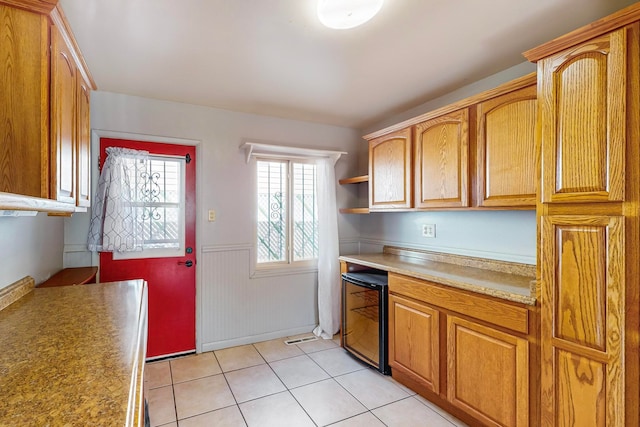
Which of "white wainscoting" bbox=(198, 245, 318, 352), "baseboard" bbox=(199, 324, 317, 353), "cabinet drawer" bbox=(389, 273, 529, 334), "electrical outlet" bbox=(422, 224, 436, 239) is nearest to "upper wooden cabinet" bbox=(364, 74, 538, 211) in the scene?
"electrical outlet" bbox=(422, 224, 436, 239)

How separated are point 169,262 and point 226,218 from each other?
647 millimetres

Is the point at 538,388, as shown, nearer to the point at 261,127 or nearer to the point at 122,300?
the point at 122,300

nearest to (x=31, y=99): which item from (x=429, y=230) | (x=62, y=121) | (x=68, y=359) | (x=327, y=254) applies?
(x=62, y=121)

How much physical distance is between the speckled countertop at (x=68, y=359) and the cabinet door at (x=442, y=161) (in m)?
2.02

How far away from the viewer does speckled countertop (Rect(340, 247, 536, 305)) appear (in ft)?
5.67

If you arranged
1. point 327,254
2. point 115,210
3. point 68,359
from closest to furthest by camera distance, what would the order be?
point 68,359
point 115,210
point 327,254

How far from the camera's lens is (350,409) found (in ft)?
6.98

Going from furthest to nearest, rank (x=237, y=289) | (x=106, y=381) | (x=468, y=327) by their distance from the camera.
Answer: (x=237, y=289) < (x=468, y=327) < (x=106, y=381)

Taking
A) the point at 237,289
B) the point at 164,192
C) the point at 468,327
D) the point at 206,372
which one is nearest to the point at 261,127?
the point at 164,192

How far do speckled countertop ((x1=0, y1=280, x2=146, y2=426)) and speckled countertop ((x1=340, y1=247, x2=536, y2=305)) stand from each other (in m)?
1.71

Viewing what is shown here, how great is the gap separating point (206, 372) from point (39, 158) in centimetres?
208

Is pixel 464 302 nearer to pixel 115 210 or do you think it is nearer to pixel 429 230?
pixel 429 230

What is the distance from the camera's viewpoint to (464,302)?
191 centimetres

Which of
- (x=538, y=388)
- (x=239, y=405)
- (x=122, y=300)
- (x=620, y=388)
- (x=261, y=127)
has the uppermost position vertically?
(x=261, y=127)
